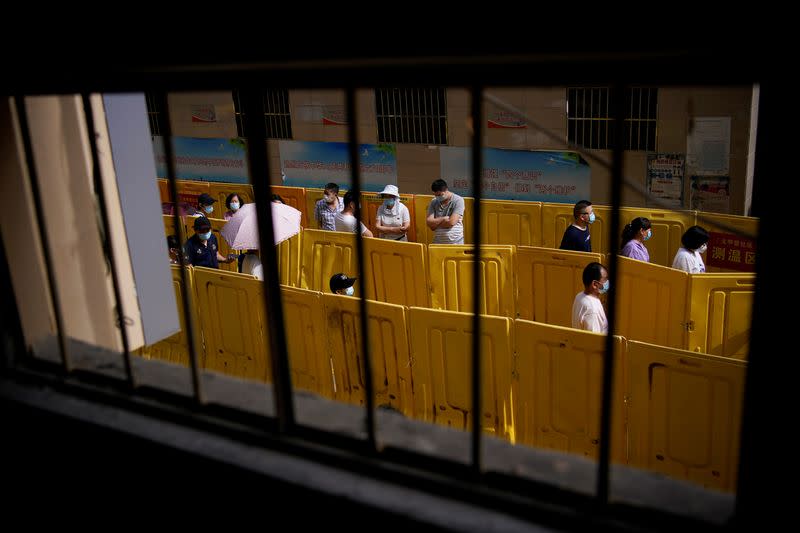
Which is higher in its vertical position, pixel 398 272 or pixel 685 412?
pixel 398 272

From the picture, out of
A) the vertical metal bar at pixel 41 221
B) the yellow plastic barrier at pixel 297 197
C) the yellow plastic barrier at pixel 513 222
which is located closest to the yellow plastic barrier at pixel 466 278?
the yellow plastic barrier at pixel 513 222

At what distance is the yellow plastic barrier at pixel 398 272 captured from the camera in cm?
797

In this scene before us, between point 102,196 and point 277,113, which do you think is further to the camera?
point 277,113

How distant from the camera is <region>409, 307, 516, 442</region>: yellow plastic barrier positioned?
5.50m

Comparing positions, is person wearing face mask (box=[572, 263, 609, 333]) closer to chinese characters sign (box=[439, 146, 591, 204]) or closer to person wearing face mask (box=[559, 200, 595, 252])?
person wearing face mask (box=[559, 200, 595, 252])

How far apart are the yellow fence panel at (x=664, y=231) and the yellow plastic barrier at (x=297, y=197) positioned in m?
5.66

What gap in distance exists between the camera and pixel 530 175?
44.9 feet

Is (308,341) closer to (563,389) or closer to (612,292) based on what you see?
(563,389)

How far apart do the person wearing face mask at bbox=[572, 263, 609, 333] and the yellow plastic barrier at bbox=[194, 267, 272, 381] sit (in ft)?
9.90

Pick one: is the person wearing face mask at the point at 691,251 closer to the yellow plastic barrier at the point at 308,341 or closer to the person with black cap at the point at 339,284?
the person with black cap at the point at 339,284

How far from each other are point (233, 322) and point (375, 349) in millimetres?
1674

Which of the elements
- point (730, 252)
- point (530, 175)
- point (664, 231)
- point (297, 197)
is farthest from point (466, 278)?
point (530, 175)

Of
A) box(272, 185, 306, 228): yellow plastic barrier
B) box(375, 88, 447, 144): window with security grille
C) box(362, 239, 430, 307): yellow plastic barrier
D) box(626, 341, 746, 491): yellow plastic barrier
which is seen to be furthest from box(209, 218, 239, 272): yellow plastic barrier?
box(626, 341, 746, 491): yellow plastic barrier

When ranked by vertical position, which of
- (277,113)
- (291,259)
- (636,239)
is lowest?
(291,259)
